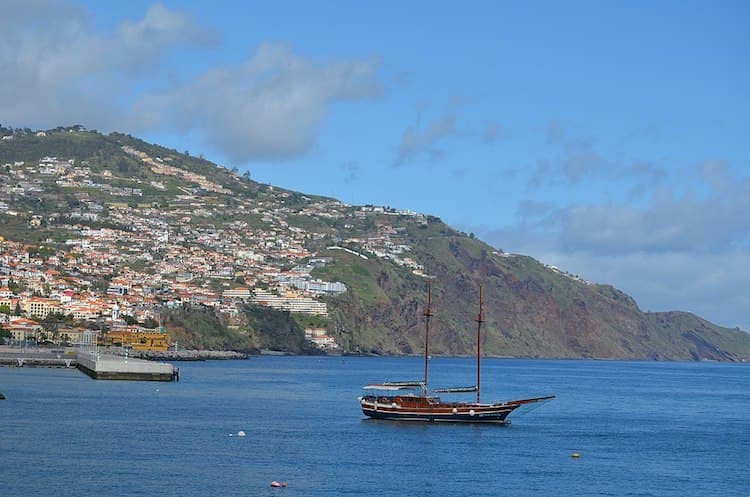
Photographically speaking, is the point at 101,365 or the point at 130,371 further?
the point at 130,371


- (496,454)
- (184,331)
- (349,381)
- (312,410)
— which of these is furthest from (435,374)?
(496,454)

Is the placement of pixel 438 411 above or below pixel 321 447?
above

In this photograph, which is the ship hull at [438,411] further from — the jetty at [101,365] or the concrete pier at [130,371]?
the jetty at [101,365]

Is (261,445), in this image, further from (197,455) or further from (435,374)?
(435,374)

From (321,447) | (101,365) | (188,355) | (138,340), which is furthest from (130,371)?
(138,340)

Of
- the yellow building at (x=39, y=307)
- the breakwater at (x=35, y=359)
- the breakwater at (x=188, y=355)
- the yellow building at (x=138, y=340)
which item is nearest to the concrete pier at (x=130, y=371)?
the breakwater at (x=35, y=359)

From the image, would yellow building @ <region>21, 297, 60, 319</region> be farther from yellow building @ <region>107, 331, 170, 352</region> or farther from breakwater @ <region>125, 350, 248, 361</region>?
breakwater @ <region>125, 350, 248, 361</region>

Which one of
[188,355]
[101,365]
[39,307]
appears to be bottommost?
[101,365]

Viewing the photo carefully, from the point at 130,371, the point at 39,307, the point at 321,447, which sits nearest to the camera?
the point at 321,447

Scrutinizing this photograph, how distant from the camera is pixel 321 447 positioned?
198ft

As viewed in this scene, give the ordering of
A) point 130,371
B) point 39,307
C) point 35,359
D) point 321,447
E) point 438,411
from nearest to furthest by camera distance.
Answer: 1. point 321,447
2. point 438,411
3. point 130,371
4. point 35,359
5. point 39,307

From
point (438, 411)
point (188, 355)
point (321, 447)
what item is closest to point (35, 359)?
point (188, 355)

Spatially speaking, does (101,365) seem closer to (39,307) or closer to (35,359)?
(35,359)

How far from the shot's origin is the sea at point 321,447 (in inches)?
1902
